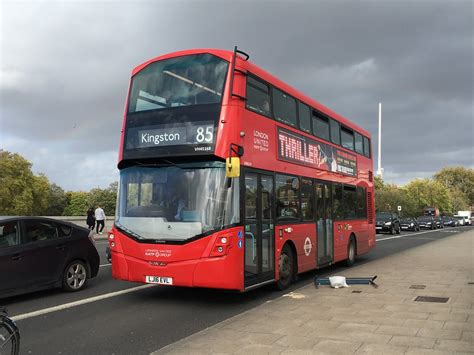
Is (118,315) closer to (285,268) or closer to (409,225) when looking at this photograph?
(285,268)

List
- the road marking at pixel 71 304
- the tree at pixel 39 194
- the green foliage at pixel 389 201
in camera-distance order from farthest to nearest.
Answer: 1. the green foliage at pixel 389 201
2. the tree at pixel 39 194
3. the road marking at pixel 71 304

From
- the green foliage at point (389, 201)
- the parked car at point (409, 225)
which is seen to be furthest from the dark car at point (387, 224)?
the green foliage at point (389, 201)

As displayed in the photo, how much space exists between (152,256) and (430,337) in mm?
4481

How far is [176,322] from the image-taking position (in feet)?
23.9

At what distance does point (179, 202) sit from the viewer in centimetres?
805

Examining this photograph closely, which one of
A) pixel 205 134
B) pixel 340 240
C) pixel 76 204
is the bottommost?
pixel 340 240

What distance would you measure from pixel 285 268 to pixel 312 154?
3016 mm

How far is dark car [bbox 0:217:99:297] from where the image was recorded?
8.25m

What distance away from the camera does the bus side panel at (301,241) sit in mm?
9535

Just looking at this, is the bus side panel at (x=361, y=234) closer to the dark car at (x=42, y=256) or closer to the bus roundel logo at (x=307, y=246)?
the bus roundel logo at (x=307, y=246)

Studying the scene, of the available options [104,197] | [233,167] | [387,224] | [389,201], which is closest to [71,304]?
[233,167]

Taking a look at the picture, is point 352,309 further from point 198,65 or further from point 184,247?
point 198,65

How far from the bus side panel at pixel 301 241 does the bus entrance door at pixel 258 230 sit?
314 mm

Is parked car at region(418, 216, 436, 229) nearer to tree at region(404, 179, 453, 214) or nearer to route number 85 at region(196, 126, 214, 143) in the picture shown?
route number 85 at region(196, 126, 214, 143)
